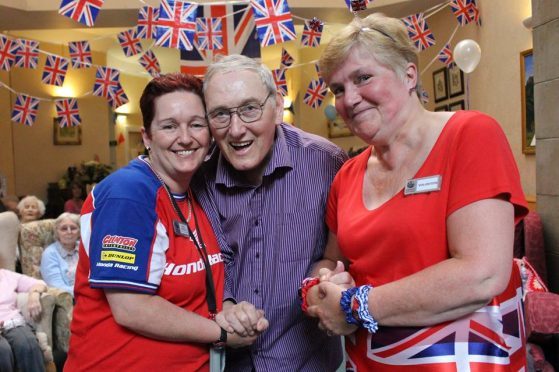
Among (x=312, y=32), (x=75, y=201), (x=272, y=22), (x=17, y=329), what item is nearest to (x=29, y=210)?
(x=17, y=329)

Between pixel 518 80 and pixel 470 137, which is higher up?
pixel 518 80

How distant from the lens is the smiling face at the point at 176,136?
1574mm

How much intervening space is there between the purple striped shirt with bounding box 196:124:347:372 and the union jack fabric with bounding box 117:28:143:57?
16.4 ft

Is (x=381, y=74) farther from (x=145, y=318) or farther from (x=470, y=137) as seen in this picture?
(x=145, y=318)

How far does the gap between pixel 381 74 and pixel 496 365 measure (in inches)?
27.5

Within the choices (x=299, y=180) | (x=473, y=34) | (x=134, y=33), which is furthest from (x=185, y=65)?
(x=299, y=180)

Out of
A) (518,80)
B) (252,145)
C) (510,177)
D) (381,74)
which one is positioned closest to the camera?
(510,177)

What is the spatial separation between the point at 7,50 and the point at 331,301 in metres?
5.97

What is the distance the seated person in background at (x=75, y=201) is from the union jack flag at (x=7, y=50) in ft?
8.80

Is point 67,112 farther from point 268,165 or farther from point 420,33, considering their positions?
point 268,165

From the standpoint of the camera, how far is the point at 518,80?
5785mm

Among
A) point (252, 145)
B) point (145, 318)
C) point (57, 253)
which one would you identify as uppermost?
point (252, 145)

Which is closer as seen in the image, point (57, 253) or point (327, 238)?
point (327, 238)

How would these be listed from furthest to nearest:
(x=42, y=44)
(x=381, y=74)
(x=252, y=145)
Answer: (x=42, y=44) < (x=252, y=145) < (x=381, y=74)
